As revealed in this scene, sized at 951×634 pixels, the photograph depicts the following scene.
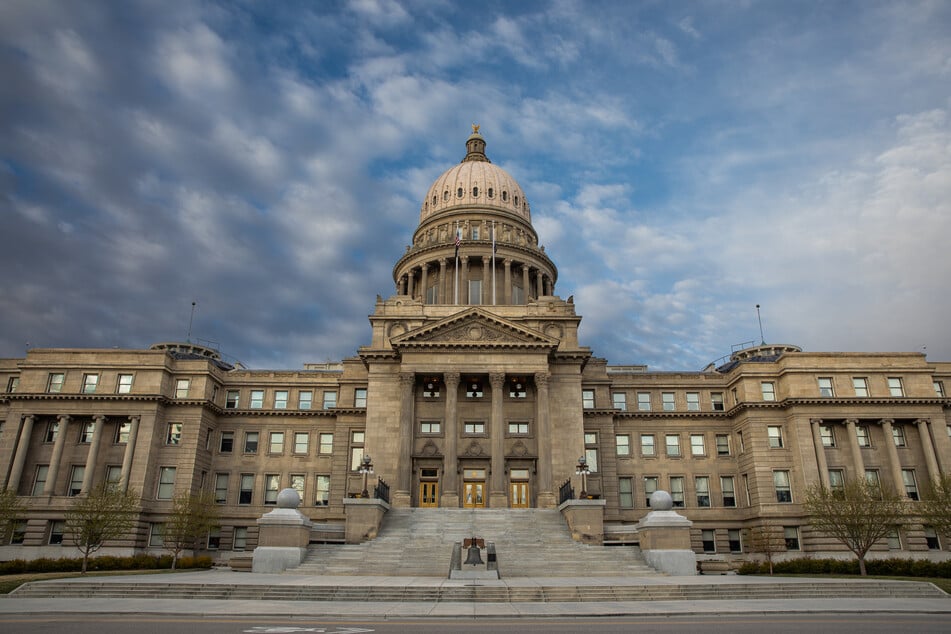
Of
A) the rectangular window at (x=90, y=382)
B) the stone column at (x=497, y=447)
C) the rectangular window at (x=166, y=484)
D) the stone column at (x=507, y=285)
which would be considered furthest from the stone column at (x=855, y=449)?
the rectangular window at (x=90, y=382)

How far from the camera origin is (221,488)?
59906mm

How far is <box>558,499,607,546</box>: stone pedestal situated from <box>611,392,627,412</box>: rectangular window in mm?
21976

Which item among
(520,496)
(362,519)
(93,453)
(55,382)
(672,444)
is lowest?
(362,519)

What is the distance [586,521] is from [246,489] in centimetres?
3367

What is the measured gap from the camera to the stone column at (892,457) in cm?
5347

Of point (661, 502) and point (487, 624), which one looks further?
point (661, 502)

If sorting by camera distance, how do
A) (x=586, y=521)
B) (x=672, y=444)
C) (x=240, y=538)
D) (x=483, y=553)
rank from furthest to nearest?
(x=672, y=444) < (x=240, y=538) < (x=586, y=521) < (x=483, y=553)

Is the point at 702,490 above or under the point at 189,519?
above

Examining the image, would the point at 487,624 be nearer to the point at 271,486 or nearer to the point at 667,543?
the point at 667,543

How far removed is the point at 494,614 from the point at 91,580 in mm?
17281

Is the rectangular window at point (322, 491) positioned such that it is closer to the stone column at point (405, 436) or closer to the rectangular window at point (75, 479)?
the stone column at point (405, 436)

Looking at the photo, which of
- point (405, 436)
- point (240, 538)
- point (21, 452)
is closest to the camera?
point (405, 436)

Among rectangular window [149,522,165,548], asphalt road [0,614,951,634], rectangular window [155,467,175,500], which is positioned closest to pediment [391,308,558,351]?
rectangular window [155,467,175,500]

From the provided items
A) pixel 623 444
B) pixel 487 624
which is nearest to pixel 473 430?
pixel 623 444
